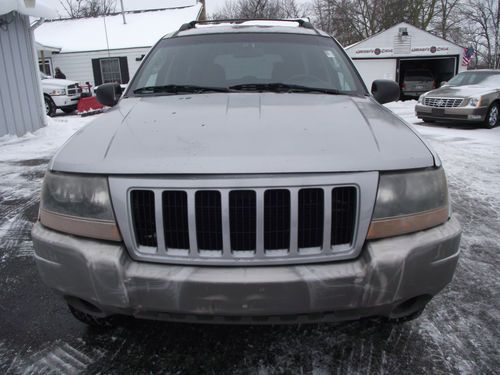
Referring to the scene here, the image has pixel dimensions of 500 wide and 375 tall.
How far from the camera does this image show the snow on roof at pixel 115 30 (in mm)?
22969

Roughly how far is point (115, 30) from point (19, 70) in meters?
16.2

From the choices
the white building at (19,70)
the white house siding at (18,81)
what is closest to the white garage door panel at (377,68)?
the white building at (19,70)

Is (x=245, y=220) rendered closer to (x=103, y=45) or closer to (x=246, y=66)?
(x=246, y=66)

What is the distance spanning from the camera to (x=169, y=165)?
178 centimetres

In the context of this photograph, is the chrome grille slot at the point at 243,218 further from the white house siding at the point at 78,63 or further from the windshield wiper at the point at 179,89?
the white house siding at the point at 78,63

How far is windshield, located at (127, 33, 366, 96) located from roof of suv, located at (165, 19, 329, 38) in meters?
0.08

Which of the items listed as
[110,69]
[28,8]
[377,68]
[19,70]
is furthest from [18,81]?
[377,68]

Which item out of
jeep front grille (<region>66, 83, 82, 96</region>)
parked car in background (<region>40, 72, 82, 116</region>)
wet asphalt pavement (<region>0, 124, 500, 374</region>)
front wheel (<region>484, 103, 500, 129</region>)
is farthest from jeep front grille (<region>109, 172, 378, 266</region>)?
jeep front grille (<region>66, 83, 82, 96</region>)

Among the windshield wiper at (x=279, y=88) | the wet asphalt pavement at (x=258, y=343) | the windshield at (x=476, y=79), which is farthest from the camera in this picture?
the windshield at (x=476, y=79)

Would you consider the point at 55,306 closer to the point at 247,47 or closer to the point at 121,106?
the point at 121,106

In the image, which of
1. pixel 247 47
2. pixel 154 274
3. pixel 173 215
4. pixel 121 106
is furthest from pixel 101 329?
pixel 247 47

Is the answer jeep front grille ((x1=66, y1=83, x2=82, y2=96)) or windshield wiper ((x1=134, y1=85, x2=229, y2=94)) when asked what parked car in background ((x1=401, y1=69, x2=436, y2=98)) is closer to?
jeep front grille ((x1=66, y1=83, x2=82, y2=96))

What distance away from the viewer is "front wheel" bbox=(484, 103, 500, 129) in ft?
34.8

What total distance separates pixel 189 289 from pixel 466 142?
334 inches
